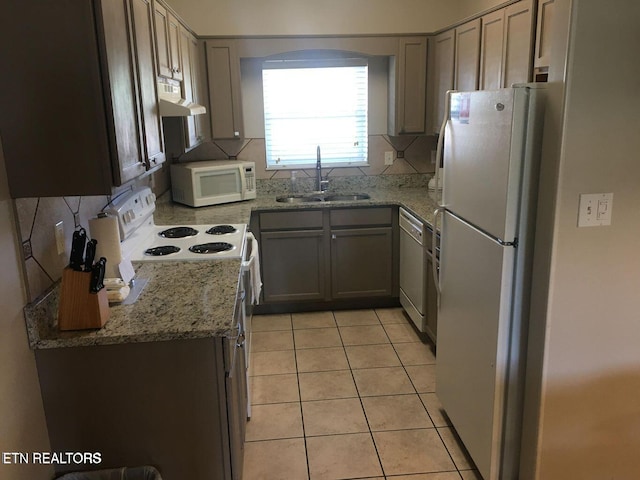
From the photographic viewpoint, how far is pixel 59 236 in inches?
72.4

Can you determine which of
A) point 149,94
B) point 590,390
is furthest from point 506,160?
point 149,94

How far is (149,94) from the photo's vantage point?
2.13 m

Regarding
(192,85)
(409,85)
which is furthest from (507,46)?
(192,85)

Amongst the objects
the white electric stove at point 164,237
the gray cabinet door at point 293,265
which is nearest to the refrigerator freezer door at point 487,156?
the white electric stove at point 164,237

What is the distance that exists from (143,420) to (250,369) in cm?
155

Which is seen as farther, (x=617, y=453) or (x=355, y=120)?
(x=355, y=120)

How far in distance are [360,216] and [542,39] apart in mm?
1836

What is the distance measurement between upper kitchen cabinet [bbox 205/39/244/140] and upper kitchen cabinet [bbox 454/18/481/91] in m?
1.64

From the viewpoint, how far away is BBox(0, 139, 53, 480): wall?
148 centimetres

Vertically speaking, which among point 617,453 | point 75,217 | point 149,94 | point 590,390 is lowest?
point 617,453

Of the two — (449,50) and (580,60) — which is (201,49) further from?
(580,60)

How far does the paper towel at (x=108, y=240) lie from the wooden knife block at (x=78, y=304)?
0.31 m

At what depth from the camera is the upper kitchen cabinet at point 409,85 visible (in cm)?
402

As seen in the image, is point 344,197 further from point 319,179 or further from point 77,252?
point 77,252
